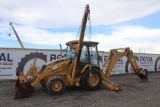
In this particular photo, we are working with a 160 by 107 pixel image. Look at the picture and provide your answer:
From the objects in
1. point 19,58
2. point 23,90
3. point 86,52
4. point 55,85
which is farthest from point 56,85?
point 19,58

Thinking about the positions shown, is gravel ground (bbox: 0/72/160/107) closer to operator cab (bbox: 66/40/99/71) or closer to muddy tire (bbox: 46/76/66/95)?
muddy tire (bbox: 46/76/66/95)

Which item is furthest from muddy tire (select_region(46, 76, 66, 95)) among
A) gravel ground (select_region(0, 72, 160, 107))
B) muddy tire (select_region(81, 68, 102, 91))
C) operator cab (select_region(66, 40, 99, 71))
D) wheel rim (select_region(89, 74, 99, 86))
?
wheel rim (select_region(89, 74, 99, 86))

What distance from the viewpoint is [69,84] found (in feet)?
46.7

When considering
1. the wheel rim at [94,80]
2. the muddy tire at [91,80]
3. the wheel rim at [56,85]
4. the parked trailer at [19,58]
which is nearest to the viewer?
the wheel rim at [56,85]

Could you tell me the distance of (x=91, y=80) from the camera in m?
14.8

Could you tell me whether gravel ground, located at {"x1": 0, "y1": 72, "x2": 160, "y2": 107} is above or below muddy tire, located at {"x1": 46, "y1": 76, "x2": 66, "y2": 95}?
below

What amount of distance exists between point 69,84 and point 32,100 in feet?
8.52

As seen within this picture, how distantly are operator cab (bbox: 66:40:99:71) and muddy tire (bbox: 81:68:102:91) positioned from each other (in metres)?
0.49

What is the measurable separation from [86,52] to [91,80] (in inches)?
60.8

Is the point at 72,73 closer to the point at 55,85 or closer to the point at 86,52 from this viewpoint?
the point at 55,85

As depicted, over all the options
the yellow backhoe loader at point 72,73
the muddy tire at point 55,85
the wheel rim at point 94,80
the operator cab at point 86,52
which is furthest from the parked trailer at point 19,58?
the muddy tire at point 55,85

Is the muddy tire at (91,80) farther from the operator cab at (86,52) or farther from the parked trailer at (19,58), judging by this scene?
the parked trailer at (19,58)

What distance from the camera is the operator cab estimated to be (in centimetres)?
1468

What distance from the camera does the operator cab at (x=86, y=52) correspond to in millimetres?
14682
